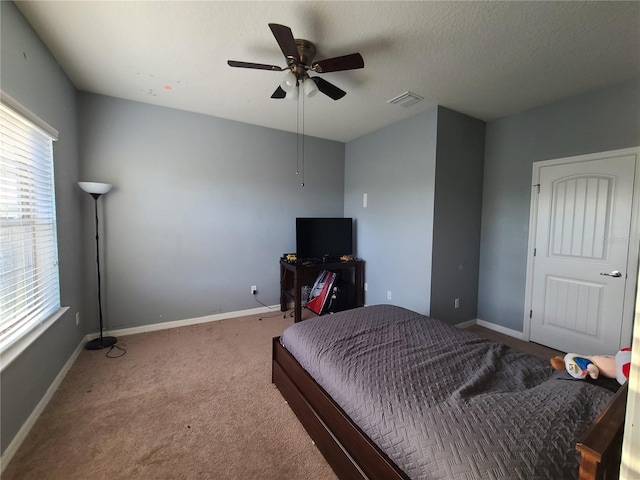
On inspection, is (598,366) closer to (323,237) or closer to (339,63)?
(339,63)

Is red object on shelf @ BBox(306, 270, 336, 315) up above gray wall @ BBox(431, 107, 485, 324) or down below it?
below

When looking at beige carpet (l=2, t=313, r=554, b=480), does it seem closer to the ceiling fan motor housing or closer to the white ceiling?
the ceiling fan motor housing

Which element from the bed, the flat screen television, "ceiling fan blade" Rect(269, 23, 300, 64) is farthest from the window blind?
the flat screen television

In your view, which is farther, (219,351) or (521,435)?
(219,351)

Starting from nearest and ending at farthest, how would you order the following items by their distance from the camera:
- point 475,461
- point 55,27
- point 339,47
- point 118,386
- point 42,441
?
point 475,461 → point 42,441 → point 55,27 → point 339,47 → point 118,386

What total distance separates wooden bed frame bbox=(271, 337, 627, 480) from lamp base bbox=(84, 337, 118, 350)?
187cm

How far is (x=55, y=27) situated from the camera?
72.2 inches

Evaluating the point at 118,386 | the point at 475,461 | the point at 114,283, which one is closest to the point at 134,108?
the point at 114,283

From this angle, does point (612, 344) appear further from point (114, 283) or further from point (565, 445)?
point (114, 283)

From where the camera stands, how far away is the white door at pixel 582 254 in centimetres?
246

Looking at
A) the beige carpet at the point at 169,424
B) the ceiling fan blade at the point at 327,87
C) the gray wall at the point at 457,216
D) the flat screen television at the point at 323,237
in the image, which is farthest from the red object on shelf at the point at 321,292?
the ceiling fan blade at the point at 327,87

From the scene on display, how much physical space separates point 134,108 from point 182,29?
1.57m

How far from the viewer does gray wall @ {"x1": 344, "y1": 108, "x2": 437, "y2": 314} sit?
313 cm

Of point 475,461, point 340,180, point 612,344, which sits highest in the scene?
point 340,180
